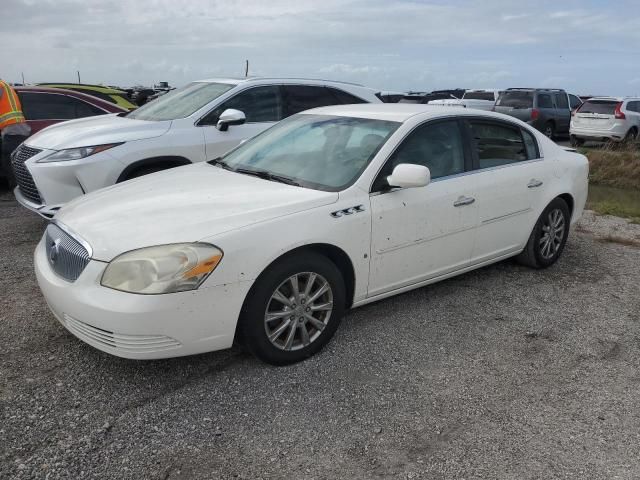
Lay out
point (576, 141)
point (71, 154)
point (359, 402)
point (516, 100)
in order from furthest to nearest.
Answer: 1. point (516, 100)
2. point (576, 141)
3. point (71, 154)
4. point (359, 402)

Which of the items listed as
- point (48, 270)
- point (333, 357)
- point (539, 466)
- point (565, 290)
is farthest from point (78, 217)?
point (565, 290)

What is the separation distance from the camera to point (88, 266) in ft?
10.3

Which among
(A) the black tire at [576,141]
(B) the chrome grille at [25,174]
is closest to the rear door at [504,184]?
(B) the chrome grille at [25,174]

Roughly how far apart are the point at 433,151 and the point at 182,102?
11.7 feet

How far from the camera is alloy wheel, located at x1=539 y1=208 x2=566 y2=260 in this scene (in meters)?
5.30

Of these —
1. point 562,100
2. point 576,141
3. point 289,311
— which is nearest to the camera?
point 289,311

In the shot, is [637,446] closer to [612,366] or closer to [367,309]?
[612,366]

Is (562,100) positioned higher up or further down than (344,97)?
further down

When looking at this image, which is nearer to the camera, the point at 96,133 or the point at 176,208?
the point at 176,208

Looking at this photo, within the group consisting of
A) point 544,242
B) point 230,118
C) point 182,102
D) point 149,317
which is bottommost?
point 544,242

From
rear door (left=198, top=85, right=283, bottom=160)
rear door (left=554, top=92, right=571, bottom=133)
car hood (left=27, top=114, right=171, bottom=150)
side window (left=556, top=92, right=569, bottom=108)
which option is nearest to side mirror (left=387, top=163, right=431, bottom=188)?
rear door (left=198, top=85, right=283, bottom=160)

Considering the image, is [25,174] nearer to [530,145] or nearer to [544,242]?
[530,145]

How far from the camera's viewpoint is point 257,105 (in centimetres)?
679

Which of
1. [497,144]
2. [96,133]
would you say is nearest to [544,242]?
[497,144]
